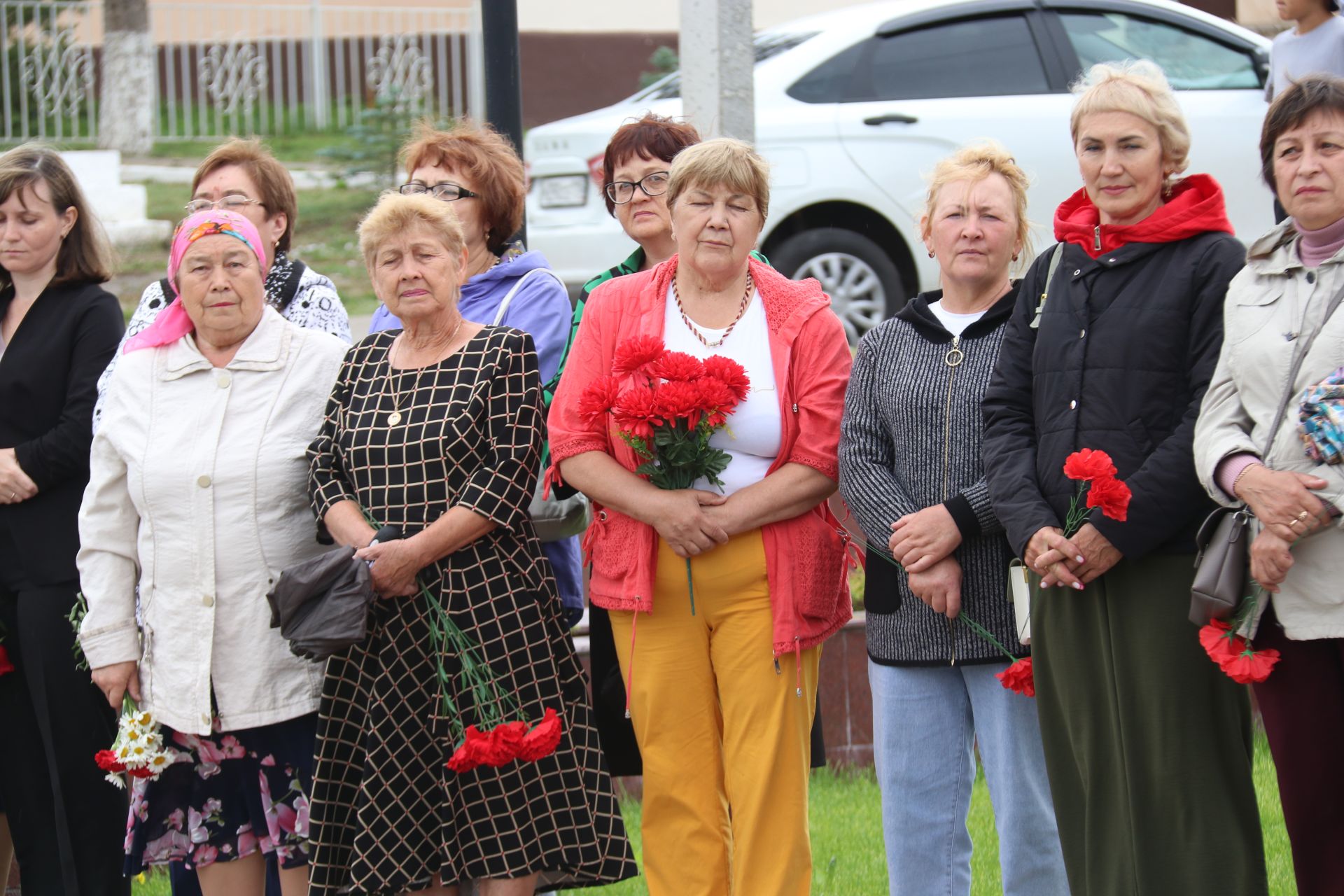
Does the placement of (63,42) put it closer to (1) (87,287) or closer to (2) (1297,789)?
(1) (87,287)

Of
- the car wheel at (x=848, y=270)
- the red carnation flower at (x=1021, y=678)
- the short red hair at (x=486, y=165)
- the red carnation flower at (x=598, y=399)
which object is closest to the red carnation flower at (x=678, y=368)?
the red carnation flower at (x=598, y=399)

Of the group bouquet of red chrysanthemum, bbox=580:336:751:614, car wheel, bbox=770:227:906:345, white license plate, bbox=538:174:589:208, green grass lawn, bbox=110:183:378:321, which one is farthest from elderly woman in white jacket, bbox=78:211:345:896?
green grass lawn, bbox=110:183:378:321

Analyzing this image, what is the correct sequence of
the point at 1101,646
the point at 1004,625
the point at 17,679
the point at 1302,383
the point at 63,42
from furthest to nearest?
1. the point at 63,42
2. the point at 17,679
3. the point at 1004,625
4. the point at 1101,646
5. the point at 1302,383

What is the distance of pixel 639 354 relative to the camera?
399cm

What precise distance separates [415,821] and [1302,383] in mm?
2529

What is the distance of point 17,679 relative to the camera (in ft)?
16.0

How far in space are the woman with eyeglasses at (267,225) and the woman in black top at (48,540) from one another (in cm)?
19

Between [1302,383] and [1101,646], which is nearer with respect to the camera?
[1302,383]

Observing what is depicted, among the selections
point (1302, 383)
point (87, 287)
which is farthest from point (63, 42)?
point (1302, 383)

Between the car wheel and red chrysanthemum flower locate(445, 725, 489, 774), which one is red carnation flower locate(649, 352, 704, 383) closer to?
red chrysanthemum flower locate(445, 725, 489, 774)

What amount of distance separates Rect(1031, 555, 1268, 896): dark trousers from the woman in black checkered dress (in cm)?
130

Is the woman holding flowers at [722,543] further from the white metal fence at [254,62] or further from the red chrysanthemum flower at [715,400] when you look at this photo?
the white metal fence at [254,62]

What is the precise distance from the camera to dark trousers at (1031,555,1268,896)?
3.59 meters

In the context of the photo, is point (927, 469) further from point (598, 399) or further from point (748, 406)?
point (598, 399)
